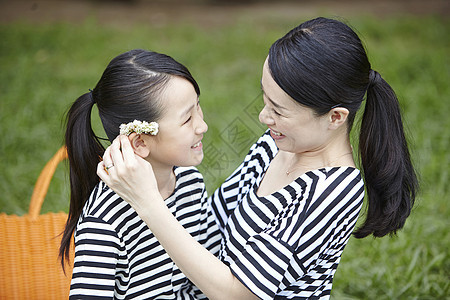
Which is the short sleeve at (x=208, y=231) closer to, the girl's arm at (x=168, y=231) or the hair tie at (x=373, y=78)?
the girl's arm at (x=168, y=231)

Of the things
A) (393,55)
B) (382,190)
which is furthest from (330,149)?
(393,55)

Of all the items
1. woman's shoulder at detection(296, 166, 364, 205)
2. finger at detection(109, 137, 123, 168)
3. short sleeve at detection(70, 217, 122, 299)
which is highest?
finger at detection(109, 137, 123, 168)

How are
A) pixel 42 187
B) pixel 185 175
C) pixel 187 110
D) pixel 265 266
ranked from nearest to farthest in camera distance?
1. pixel 265 266
2. pixel 187 110
3. pixel 185 175
4. pixel 42 187

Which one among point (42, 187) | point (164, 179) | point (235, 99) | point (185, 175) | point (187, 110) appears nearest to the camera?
point (187, 110)

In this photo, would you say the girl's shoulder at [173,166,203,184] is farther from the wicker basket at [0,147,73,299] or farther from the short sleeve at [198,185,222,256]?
the wicker basket at [0,147,73,299]

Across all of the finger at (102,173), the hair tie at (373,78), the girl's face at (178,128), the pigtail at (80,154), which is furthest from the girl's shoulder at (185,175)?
the hair tie at (373,78)

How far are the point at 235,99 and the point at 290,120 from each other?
134 inches

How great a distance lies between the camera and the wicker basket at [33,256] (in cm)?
246

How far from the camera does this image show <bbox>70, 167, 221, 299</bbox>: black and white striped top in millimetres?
1680

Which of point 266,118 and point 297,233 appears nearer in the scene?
point 297,233

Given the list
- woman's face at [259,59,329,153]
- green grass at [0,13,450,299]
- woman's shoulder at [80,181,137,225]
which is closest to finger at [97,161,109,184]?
woman's shoulder at [80,181,137,225]

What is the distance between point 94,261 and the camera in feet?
5.50

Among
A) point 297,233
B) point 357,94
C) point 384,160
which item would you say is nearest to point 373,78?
point 357,94

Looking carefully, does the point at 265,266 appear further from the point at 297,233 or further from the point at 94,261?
the point at 94,261
